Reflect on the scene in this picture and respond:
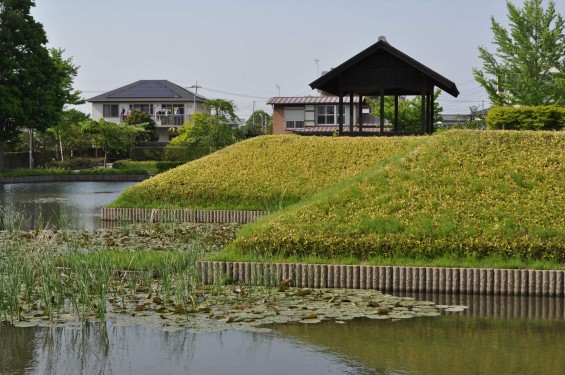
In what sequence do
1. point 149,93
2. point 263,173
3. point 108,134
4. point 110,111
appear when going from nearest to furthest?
point 263,173, point 108,134, point 149,93, point 110,111

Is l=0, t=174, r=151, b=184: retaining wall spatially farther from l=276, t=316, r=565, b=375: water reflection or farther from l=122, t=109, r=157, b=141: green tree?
l=276, t=316, r=565, b=375: water reflection

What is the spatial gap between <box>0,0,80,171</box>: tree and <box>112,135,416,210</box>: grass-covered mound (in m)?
22.8

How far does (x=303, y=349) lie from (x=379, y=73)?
2341 cm

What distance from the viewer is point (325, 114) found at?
69.4 meters

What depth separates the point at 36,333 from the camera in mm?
9992

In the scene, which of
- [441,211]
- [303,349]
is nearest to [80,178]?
[441,211]

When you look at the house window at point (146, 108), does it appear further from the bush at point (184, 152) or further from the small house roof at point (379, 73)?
the small house roof at point (379, 73)

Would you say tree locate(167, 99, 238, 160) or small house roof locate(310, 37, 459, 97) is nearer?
small house roof locate(310, 37, 459, 97)

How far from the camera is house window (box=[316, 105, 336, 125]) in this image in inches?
2714

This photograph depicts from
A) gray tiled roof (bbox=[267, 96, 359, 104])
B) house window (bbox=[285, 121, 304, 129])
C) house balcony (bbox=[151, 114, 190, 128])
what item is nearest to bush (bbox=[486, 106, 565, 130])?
gray tiled roof (bbox=[267, 96, 359, 104])

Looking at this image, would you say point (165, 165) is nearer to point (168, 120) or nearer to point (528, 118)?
point (528, 118)

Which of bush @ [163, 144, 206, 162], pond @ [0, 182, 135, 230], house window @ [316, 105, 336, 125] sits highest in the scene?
house window @ [316, 105, 336, 125]

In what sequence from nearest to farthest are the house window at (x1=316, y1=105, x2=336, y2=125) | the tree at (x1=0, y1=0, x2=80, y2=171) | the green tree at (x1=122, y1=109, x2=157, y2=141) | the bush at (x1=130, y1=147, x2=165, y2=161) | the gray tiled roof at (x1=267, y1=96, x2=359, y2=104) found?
1. the tree at (x1=0, y1=0, x2=80, y2=171)
2. the bush at (x1=130, y1=147, x2=165, y2=161)
3. the gray tiled roof at (x1=267, y1=96, x2=359, y2=104)
4. the house window at (x1=316, y1=105, x2=336, y2=125)
5. the green tree at (x1=122, y1=109, x2=157, y2=141)

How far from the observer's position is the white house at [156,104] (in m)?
86.2
